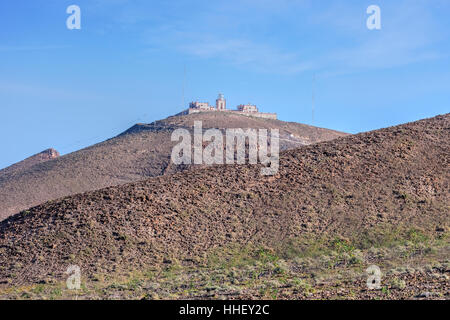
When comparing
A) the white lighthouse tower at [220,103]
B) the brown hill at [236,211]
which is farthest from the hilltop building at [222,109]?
the brown hill at [236,211]

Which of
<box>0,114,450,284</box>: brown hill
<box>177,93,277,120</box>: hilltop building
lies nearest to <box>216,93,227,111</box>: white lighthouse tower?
<box>177,93,277,120</box>: hilltop building

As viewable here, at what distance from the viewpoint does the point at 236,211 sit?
113ft

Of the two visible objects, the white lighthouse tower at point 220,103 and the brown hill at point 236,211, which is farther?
the white lighthouse tower at point 220,103

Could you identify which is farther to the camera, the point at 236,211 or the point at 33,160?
the point at 33,160

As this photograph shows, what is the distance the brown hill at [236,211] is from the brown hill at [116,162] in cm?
2637

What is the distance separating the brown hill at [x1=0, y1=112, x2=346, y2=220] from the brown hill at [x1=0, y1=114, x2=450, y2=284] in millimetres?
26366

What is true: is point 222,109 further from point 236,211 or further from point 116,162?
point 236,211

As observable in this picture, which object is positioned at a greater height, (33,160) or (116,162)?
(33,160)

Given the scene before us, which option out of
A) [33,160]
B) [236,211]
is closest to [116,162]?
[33,160]

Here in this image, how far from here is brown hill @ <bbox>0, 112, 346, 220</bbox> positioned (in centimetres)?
6575

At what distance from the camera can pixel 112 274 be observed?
27.9 meters

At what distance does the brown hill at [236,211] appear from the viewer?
98.5 feet

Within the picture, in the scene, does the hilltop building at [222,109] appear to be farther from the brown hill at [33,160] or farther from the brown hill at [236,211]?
the brown hill at [236,211]

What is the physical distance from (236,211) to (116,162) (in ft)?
140
